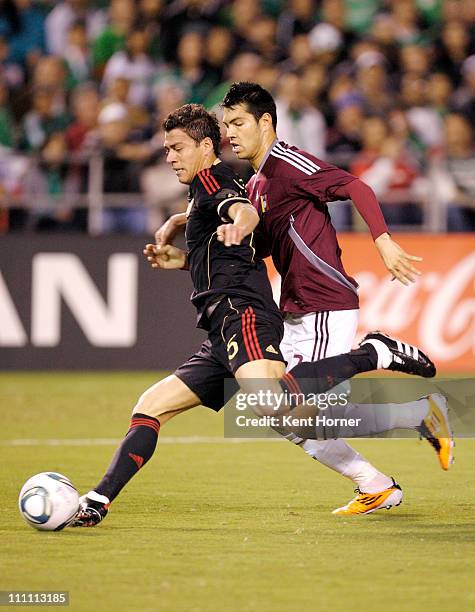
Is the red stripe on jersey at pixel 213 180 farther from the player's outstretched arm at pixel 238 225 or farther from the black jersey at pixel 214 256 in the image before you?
the player's outstretched arm at pixel 238 225

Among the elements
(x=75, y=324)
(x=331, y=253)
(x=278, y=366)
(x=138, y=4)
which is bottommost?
(x=75, y=324)

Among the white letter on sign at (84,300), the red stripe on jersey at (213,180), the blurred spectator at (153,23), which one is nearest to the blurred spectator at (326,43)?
the blurred spectator at (153,23)

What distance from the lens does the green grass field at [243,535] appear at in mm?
4883

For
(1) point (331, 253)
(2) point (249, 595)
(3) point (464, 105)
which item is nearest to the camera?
(2) point (249, 595)

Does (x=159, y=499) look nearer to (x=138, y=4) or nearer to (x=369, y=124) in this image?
(x=369, y=124)

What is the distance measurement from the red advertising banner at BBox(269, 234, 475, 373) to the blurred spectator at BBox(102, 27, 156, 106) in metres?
2.90

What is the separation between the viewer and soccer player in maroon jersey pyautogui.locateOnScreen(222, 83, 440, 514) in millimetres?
6895

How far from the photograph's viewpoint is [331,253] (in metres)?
6.99

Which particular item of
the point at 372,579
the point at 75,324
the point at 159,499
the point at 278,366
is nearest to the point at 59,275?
the point at 75,324

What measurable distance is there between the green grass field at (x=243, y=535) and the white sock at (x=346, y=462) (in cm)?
19

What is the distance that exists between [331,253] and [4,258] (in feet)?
25.3

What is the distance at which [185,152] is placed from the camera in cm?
666

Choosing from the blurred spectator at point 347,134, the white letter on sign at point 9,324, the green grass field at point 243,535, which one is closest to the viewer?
the green grass field at point 243,535

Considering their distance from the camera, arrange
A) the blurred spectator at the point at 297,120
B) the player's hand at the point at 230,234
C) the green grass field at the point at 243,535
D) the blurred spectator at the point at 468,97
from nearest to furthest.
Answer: the green grass field at the point at 243,535
the player's hand at the point at 230,234
the blurred spectator at the point at 297,120
the blurred spectator at the point at 468,97
